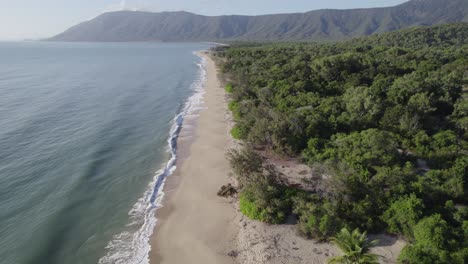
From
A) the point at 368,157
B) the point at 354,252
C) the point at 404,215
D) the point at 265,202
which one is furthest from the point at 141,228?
the point at 368,157

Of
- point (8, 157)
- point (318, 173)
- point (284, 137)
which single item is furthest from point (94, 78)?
point (318, 173)

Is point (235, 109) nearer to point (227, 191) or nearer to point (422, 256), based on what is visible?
point (227, 191)

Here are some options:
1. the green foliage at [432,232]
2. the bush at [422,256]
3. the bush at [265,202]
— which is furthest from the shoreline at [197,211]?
the green foliage at [432,232]

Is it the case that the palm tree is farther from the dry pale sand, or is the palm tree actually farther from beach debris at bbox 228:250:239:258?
beach debris at bbox 228:250:239:258

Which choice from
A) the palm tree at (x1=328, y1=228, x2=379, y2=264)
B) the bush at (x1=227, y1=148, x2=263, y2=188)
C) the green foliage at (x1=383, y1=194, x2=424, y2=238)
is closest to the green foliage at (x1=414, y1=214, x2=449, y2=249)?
the green foliage at (x1=383, y1=194, x2=424, y2=238)

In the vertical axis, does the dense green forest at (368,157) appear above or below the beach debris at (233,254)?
above

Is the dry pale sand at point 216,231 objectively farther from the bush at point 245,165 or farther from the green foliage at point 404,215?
the bush at point 245,165

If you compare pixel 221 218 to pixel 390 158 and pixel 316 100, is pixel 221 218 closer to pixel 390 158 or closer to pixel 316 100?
pixel 390 158
